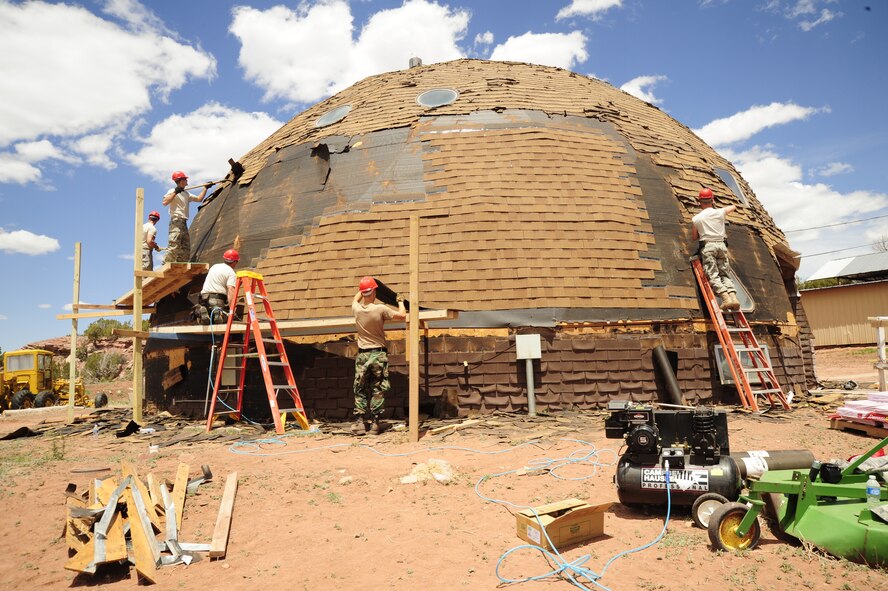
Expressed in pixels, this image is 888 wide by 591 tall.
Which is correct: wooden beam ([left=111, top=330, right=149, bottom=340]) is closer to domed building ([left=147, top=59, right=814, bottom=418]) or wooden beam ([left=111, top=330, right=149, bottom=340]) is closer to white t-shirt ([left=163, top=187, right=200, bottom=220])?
domed building ([left=147, top=59, right=814, bottom=418])

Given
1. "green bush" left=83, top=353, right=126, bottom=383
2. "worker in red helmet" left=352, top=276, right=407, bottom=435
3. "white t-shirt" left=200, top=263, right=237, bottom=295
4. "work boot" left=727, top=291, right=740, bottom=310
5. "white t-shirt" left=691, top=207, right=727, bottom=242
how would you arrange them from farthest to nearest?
"green bush" left=83, top=353, right=126, bottom=383
"white t-shirt" left=691, top=207, right=727, bottom=242
"white t-shirt" left=200, top=263, right=237, bottom=295
"work boot" left=727, top=291, right=740, bottom=310
"worker in red helmet" left=352, top=276, right=407, bottom=435

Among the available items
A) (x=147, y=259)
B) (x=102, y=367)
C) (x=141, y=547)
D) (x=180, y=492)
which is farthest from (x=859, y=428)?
(x=102, y=367)

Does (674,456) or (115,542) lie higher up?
(674,456)

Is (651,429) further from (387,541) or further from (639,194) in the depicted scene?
(639,194)

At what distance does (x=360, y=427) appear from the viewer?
8352mm

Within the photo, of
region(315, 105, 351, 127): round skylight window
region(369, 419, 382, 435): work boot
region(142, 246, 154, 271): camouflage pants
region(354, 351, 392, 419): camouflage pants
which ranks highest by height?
region(315, 105, 351, 127): round skylight window

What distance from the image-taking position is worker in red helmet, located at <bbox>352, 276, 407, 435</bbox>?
8195mm

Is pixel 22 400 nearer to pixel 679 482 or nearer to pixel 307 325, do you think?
pixel 307 325

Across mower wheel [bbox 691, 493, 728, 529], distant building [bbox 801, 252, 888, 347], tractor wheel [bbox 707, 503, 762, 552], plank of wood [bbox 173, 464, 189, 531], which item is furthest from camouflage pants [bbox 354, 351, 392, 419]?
distant building [bbox 801, 252, 888, 347]

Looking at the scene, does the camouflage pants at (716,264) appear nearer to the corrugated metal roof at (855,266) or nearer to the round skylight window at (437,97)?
the round skylight window at (437,97)

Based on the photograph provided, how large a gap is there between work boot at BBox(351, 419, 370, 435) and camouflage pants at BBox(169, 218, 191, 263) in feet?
18.6

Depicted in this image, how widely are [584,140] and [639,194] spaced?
5.42 feet

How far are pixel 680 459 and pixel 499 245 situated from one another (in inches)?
222

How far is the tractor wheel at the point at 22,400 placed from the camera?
19125 millimetres
